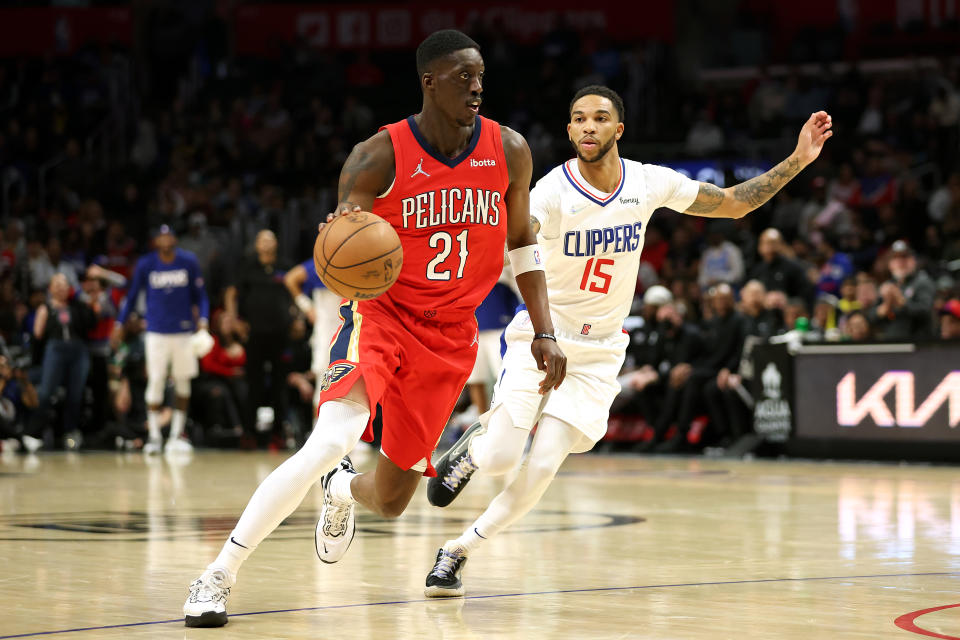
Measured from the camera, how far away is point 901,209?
17047mm

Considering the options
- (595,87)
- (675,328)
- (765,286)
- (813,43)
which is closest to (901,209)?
(765,286)

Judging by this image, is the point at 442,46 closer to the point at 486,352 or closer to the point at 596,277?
the point at 596,277

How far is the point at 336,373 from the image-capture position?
5.12 m

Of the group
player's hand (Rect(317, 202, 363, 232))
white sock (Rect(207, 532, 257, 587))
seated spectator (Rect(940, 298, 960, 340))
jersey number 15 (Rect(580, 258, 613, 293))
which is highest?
player's hand (Rect(317, 202, 363, 232))

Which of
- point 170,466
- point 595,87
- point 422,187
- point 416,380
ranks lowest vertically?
point 170,466

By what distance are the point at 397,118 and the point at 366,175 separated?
1904 centimetres

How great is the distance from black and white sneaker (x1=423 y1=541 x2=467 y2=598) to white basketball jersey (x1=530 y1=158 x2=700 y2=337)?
50.0 inches

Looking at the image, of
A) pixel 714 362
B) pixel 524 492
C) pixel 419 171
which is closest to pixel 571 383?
pixel 524 492

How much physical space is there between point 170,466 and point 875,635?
372 inches

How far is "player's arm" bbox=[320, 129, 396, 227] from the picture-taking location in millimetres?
5137

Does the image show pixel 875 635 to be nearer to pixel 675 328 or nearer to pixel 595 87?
pixel 595 87

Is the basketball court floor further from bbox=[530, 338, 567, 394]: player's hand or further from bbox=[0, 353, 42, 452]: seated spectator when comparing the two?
bbox=[0, 353, 42, 452]: seated spectator

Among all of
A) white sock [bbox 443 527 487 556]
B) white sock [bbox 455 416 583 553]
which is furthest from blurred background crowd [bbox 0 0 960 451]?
white sock [bbox 443 527 487 556]

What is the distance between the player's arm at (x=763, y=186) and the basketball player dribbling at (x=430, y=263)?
1368 mm
